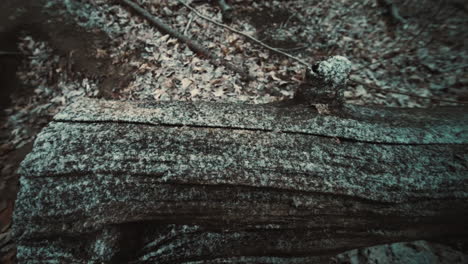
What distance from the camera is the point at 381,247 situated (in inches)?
81.9

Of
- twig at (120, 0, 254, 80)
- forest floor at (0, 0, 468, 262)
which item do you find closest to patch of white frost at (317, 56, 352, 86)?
forest floor at (0, 0, 468, 262)

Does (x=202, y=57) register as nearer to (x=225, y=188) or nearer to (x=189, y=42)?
(x=189, y=42)

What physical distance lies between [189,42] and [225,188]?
134 inches

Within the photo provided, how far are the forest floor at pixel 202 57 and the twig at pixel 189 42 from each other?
0.08 metres

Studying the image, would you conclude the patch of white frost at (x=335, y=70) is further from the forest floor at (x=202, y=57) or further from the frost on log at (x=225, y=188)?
the forest floor at (x=202, y=57)

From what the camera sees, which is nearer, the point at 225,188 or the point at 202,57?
the point at 225,188

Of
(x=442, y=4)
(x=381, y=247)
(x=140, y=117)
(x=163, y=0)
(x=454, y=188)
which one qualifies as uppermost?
(x=442, y=4)

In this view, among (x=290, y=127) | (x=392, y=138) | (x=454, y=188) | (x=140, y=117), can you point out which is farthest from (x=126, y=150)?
(x=454, y=188)

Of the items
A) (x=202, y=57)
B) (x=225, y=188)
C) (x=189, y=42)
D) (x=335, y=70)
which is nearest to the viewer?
(x=225, y=188)

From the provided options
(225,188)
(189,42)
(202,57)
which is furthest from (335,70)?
(189,42)

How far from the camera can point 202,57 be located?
3.95m

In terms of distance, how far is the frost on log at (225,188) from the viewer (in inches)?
50.3

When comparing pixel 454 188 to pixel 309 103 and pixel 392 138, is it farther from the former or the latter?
pixel 309 103

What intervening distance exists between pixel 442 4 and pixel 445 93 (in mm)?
2254
